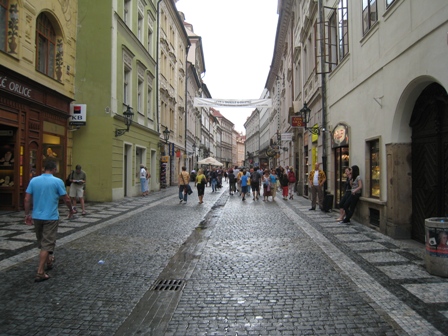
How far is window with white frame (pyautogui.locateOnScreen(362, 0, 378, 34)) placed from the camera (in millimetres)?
9659

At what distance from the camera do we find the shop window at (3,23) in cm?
1140

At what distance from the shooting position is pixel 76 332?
3.64m

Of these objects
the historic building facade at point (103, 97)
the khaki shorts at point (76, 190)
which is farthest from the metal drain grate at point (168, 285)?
the historic building facade at point (103, 97)

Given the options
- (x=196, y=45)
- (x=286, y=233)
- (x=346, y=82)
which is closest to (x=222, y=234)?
(x=286, y=233)

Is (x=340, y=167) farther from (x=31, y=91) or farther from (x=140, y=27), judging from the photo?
(x=140, y=27)

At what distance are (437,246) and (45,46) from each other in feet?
47.5

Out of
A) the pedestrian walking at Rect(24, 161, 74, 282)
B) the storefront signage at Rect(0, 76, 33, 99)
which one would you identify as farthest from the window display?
the pedestrian walking at Rect(24, 161, 74, 282)

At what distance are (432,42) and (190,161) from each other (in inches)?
1626

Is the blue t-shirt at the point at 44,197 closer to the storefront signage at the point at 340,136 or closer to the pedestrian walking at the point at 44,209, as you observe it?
the pedestrian walking at the point at 44,209

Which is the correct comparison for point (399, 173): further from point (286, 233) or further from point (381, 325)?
point (381, 325)

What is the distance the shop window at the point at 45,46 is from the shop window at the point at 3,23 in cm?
196

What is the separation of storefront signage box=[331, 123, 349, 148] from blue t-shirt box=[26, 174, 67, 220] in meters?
9.27

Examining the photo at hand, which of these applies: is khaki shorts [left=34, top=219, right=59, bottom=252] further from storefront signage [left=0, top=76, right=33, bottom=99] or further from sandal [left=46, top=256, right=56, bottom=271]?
storefront signage [left=0, top=76, right=33, bottom=99]

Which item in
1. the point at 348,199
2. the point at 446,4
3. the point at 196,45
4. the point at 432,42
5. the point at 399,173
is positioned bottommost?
the point at 348,199
